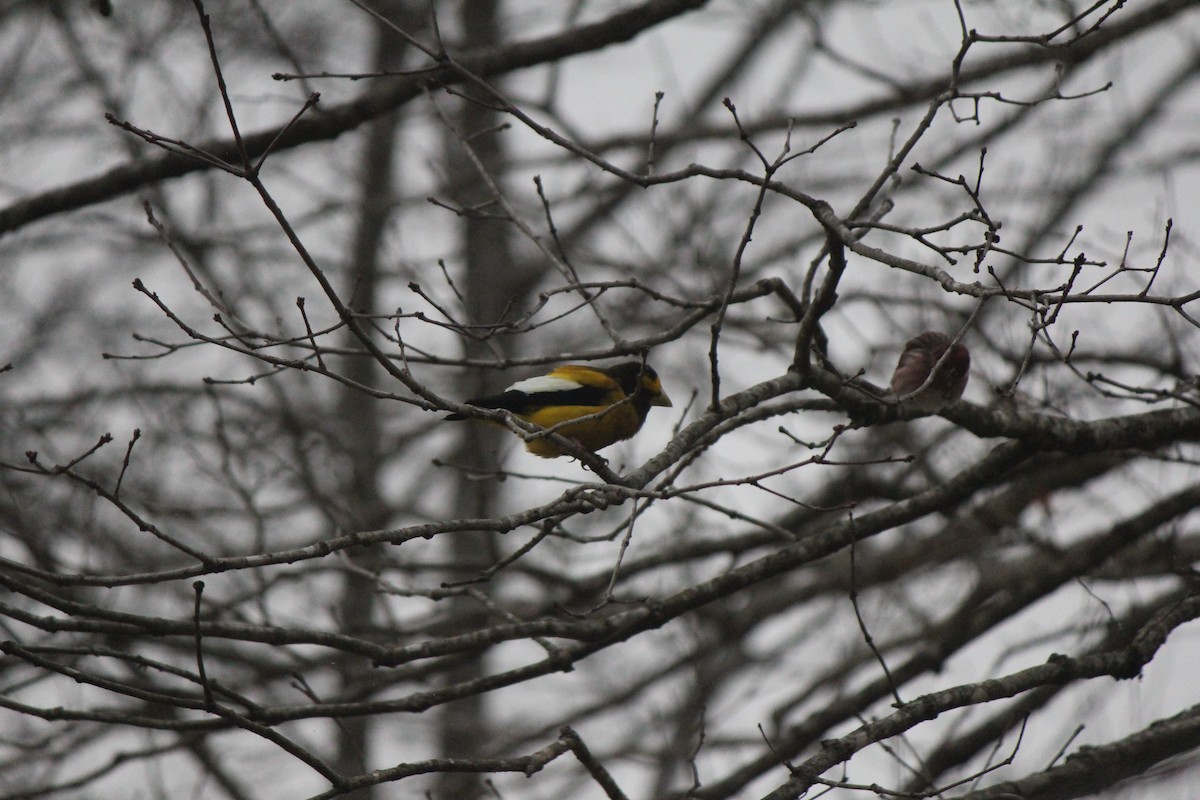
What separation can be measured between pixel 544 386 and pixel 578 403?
0.25 m

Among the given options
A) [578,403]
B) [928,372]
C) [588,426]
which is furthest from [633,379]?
[928,372]

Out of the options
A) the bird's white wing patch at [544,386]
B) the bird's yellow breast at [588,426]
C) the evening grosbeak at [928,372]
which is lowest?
the evening grosbeak at [928,372]

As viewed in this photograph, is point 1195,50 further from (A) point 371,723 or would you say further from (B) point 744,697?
(A) point 371,723

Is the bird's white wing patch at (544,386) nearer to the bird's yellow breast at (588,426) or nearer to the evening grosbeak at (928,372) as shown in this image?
the bird's yellow breast at (588,426)

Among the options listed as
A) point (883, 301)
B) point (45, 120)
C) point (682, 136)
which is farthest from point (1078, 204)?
point (45, 120)

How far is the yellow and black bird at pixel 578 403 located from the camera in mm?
6355

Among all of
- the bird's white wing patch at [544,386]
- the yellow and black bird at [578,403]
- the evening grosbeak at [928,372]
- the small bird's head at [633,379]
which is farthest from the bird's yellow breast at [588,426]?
the evening grosbeak at [928,372]

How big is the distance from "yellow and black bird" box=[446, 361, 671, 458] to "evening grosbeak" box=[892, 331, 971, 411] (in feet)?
5.33

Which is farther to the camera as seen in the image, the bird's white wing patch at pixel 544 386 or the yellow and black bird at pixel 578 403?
the bird's white wing patch at pixel 544 386

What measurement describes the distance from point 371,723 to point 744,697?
17.6ft

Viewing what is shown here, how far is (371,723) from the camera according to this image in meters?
12.5

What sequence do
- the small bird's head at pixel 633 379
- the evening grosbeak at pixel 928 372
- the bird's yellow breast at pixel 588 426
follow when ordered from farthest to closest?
the small bird's head at pixel 633 379, the bird's yellow breast at pixel 588 426, the evening grosbeak at pixel 928 372

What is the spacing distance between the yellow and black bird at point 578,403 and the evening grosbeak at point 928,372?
5.33 ft

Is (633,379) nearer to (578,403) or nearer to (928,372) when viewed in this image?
(578,403)
